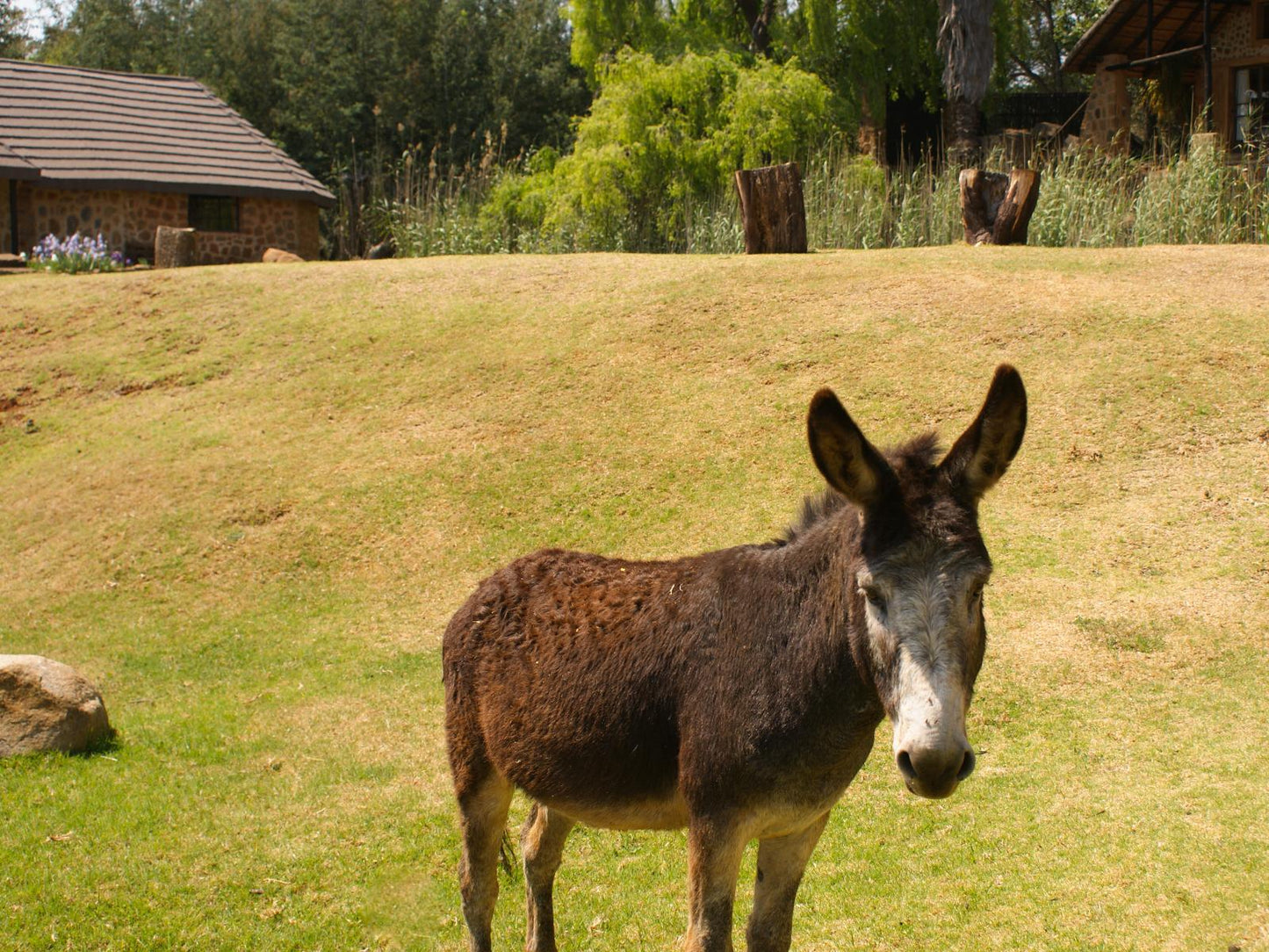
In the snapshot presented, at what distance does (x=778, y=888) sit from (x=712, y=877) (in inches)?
16.4

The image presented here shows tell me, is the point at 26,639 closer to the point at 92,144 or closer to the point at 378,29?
the point at 92,144

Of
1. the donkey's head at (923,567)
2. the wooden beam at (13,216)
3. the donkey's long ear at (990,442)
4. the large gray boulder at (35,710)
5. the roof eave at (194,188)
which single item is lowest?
the large gray boulder at (35,710)

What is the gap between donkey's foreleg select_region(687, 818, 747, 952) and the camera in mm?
3859

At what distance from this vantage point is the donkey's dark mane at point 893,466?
368 centimetres

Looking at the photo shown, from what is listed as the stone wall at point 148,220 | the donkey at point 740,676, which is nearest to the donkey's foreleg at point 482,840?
the donkey at point 740,676

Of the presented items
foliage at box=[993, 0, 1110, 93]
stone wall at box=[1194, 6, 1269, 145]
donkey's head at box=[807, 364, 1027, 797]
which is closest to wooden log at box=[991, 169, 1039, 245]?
stone wall at box=[1194, 6, 1269, 145]

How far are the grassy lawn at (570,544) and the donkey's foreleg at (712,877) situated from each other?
65.8 inches

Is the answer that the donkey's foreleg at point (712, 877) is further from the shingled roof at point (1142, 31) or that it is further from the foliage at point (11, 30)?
the foliage at point (11, 30)

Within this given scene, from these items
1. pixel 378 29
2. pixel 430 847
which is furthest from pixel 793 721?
pixel 378 29

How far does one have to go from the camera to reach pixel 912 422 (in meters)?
11.2

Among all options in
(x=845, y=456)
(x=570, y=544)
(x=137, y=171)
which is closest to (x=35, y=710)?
(x=570, y=544)

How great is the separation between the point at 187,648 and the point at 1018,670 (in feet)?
21.8

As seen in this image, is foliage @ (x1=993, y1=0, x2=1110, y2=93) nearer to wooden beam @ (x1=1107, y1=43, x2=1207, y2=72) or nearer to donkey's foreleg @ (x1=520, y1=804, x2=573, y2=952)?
→ wooden beam @ (x1=1107, y1=43, x2=1207, y2=72)

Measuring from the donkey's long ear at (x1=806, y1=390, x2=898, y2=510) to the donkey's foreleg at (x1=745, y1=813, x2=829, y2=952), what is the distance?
4.32 feet
